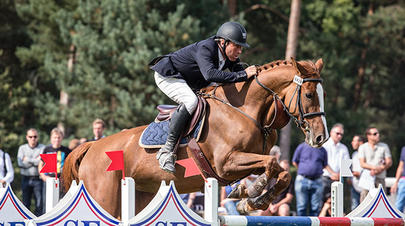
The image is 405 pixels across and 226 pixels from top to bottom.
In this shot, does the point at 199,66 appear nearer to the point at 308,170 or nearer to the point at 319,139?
the point at 319,139

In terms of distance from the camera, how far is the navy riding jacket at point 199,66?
6504mm

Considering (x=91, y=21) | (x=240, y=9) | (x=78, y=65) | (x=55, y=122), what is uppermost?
(x=240, y=9)

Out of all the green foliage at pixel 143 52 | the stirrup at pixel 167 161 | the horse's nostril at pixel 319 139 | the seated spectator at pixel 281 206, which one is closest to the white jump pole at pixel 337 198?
the horse's nostril at pixel 319 139

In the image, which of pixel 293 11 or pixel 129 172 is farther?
pixel 293 11

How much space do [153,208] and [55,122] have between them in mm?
17857

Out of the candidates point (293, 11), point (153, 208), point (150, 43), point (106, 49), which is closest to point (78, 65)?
point (106, 49)

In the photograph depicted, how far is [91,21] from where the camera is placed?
69.5 ft

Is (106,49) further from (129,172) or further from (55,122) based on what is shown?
(129,172)

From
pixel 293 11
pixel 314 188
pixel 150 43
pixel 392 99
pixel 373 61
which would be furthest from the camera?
pixel 392 99

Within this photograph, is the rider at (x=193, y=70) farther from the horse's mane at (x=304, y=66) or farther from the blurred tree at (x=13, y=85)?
the blurred tree at (x=13, y=85)

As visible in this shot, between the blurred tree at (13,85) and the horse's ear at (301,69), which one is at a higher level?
the blurred tree at (13,85)

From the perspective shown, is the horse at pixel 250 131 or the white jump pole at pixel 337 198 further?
the white jump pole at pixel 337 198

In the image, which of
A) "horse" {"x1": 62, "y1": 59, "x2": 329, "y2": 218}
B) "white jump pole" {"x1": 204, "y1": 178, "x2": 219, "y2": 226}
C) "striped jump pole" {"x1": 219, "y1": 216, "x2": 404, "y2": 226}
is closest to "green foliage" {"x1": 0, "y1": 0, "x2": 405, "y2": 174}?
"horse" {"x1": 62, "y1": 59, "x2": 329, "y2": 218}

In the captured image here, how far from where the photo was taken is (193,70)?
6.87 metres
